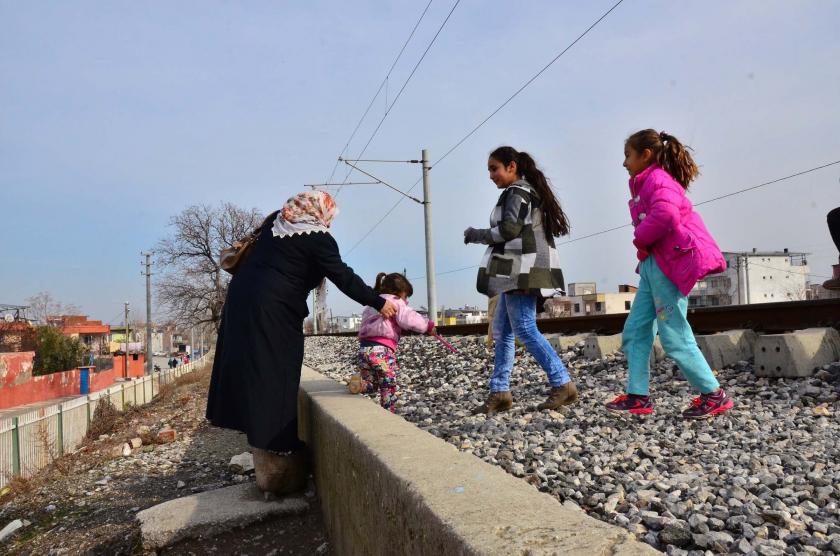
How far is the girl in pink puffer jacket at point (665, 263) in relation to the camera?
3.44 metres

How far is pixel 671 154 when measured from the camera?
374 centimetres

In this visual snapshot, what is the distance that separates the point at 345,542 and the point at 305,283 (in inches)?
57.2

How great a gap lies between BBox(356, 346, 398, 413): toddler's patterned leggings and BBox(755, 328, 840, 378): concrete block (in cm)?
258

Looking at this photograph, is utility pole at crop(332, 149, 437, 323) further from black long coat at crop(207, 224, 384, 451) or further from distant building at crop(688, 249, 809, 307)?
distant building at crop(688, 249, 809, 307)

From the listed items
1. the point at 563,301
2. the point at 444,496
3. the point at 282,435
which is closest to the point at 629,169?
the point at 282,435

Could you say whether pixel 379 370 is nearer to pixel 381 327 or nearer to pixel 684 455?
pixel 381 327

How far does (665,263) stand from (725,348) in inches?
75.8

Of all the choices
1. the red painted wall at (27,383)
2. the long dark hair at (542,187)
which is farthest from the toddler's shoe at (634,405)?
the red painted wall at (27,383)

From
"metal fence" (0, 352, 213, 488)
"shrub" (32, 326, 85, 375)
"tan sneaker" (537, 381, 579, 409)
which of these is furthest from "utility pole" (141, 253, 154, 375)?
"tan sneaker" (537, 381, 579, 409)

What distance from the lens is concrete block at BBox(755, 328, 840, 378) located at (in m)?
4.24

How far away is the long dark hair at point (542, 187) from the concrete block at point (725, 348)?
1645 millimetres

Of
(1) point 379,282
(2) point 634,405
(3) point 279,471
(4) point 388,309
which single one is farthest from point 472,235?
(3) point 279,471

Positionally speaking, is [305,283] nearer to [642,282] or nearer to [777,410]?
[642,282]

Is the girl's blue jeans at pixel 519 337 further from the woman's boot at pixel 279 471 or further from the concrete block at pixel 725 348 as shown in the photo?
the concrete block at pixel 725 348
